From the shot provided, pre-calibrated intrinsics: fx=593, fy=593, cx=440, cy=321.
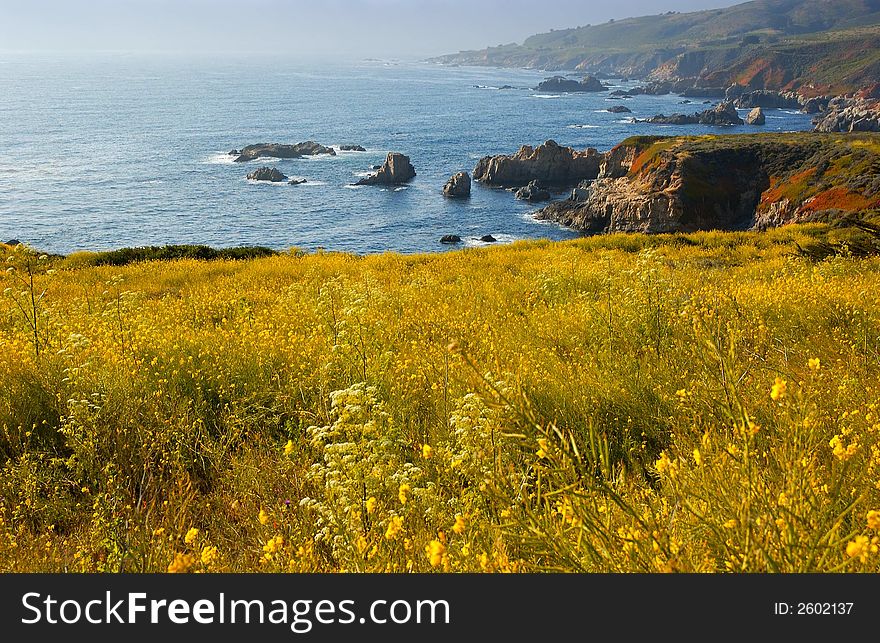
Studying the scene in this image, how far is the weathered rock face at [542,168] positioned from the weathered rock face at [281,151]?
3124 centimetres

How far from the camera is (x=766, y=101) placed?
155 m

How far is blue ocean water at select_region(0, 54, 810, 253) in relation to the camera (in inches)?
2231

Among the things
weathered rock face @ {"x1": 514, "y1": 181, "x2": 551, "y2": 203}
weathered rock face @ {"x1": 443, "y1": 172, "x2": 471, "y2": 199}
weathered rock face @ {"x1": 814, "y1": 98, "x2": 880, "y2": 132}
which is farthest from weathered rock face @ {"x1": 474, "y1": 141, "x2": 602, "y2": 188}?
weathered rock face @ {"x1": 814, "y1": 98, "x2": 880, "y2": 132}

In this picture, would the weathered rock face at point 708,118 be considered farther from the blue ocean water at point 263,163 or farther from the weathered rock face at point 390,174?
the weathered rock face at point 390,174

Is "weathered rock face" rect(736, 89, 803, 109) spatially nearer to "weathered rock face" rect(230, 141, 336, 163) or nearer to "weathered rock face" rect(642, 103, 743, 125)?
"weathered rock face" rect(642, 103, 743, 125)

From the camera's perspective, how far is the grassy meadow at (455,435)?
8.94ft

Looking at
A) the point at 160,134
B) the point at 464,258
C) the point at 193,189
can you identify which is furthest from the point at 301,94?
the point at 464,258

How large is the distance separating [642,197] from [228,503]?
53.7m

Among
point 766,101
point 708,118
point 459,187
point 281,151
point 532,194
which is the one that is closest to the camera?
point 532,194

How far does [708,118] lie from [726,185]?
81.0m

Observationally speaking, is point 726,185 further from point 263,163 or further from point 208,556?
point 263,163

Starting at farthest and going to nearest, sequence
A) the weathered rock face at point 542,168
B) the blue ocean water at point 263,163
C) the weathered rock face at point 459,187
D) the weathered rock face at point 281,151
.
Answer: the weathered rock face at point 281,151, the weathered rock face at point 542,168, the weathered rock face at point 459,187, the blue ocean water at point 263,163

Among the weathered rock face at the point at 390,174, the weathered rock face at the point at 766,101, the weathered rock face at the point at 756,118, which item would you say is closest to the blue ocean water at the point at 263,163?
the weathered rock face at the point at 756,118

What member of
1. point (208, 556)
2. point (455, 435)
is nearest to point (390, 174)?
point (455, 435)
